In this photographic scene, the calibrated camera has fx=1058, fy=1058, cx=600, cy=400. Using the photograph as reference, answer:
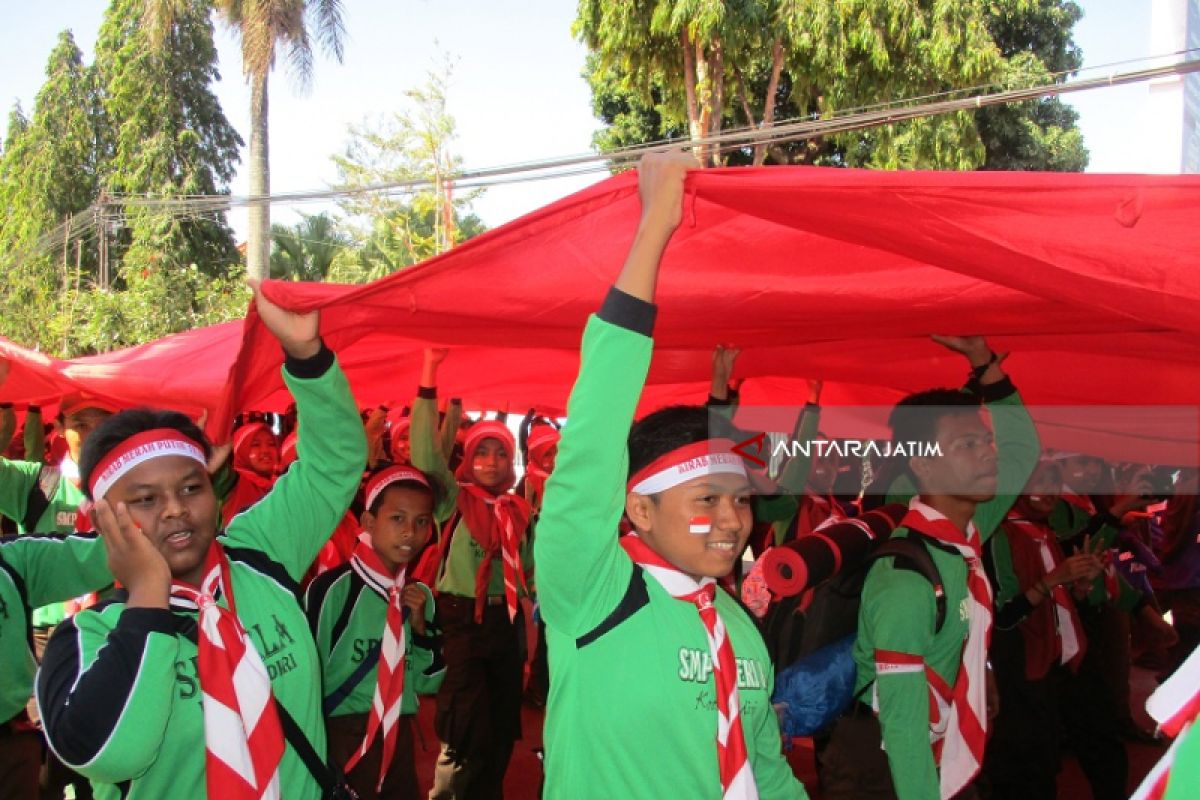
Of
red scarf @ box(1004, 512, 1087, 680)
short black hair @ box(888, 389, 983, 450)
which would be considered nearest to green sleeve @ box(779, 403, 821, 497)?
red scarf @ box(1004, 512, 1087, 680)

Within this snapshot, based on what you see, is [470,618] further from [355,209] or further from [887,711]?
[355,209]

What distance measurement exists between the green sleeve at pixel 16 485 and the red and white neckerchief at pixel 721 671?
3.76 meters

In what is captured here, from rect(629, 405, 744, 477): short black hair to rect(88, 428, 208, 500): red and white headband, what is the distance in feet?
3.13

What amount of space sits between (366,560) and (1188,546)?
4.86m

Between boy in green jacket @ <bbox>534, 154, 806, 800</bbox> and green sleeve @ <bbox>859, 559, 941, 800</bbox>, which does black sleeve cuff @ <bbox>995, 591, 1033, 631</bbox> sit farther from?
boy in green jacket @ <bbox>534, 154, 806, 800</bbox>

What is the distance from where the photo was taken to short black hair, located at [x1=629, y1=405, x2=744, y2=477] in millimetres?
2068

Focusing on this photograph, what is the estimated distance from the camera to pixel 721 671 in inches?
75.9

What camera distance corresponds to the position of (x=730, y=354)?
3703 millimetres

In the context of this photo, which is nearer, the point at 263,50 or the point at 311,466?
the point at 311,466

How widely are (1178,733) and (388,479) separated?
2.79m

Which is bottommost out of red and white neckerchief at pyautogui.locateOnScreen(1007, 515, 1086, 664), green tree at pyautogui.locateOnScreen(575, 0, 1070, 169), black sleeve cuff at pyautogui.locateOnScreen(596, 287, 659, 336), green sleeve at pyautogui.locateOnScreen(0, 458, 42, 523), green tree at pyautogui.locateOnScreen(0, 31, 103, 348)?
red and white neckerchief at pyautogui.locateOnScreen(1007, 515, 1086, 664)

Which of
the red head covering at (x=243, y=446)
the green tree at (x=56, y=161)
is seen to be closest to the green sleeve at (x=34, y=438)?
the red head covering at (x=243, y=446)

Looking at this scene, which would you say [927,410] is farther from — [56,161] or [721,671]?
[56,161]

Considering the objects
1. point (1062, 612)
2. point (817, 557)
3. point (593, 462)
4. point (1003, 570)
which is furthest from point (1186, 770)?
point (1062, 612)
